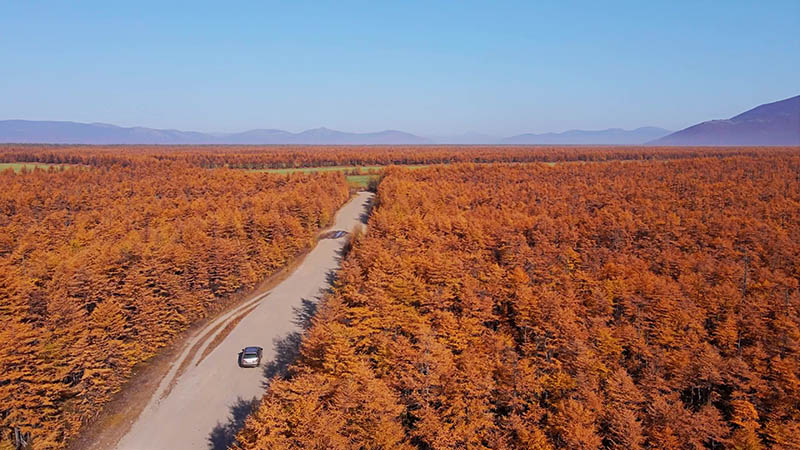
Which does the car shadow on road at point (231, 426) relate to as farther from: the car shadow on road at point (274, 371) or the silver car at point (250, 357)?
the silver car at point (250, 357)

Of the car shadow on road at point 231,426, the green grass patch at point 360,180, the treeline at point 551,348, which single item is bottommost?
the car shadow on road at point 231,426

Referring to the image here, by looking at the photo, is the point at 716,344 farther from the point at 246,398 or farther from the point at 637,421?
the point at 246,398

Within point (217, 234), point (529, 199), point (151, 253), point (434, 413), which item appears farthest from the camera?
point (529, 199)

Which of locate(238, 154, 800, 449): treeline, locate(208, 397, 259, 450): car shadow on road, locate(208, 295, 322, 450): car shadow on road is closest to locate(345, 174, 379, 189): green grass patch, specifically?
locate(238, 154, 800, 449): treeline

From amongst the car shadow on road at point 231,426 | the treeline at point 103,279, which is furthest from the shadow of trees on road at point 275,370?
the treeline at point 103,279

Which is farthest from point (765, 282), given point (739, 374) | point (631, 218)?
point (631, 218)

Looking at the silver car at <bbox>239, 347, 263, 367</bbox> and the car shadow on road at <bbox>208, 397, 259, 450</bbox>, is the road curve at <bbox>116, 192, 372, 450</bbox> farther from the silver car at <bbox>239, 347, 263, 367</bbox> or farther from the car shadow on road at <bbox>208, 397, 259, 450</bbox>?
the silver car at <bbox>239, 347, 263, 367</bbox>
